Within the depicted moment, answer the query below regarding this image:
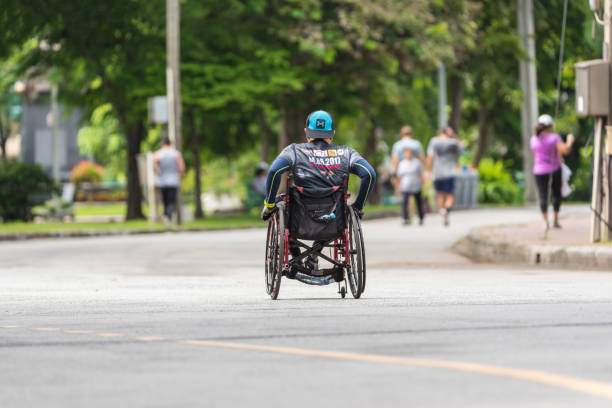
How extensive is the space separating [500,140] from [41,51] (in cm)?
2479

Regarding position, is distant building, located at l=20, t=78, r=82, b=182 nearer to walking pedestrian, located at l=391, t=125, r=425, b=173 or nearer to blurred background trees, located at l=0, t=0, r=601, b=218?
blurred background trees, located at l=0, t=0, r=601, b=218

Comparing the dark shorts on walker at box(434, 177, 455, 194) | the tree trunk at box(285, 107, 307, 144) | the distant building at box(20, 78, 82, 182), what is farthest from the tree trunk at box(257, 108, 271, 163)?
the distant building at box(20, 78, 82, 182)

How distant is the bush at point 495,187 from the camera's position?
44344mm

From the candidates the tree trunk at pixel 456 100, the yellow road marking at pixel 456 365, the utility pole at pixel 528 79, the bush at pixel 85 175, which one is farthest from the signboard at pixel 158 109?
the bush at pixel 85 175

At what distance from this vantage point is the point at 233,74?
33406 mm

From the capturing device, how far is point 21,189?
35.4 m

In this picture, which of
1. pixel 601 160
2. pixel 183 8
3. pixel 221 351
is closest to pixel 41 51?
pixel 183 8

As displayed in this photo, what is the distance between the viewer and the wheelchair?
37.0 ft

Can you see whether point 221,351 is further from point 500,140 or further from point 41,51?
point 500,140

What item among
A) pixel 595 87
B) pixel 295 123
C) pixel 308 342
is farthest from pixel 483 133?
pixel 308 342

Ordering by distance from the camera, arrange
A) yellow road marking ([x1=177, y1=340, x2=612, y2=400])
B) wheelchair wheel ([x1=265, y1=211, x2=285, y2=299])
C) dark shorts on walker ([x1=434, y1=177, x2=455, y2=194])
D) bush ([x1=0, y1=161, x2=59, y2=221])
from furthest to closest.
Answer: bush ([x1=0, y1=161, x2=59, y2=221]) < dark shorts on walker ([x1=434, y1=177, x2=455, y2=194]) < wheelchair wheel ([x1=265, y1=211, x2=285, y2=299]) < yellow road marking ([x1=177, y1=340, x2=612, y2=400])

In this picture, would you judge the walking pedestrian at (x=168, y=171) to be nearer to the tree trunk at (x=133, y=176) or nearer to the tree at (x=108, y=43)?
the tree at (x=108, y=43)

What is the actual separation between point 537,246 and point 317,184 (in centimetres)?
717

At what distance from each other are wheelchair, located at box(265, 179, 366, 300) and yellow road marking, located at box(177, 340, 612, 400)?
301 centimetres
